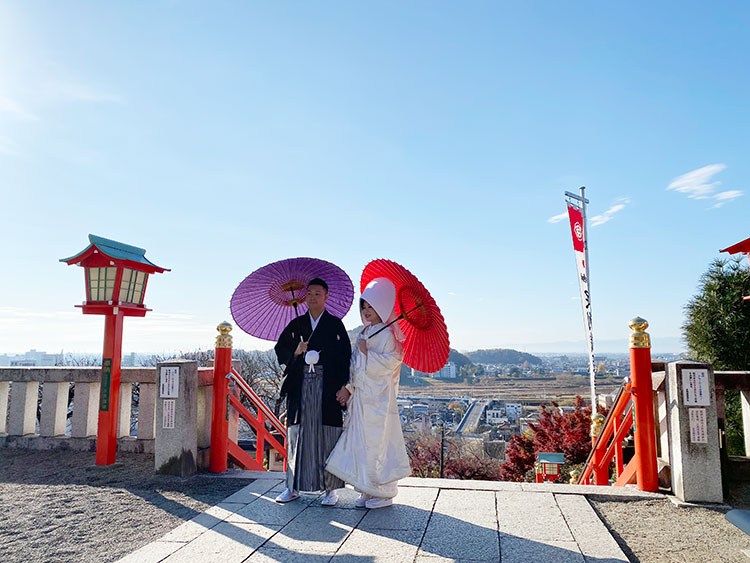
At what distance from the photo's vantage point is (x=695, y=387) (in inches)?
169

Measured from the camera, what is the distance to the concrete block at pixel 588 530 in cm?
315

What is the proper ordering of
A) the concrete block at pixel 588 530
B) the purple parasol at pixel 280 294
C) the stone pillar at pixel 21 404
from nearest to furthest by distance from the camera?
the concrete block at pixel 588 530 → the purple parasol at pixel 280 294 → the stone pillar at pixel 21 404

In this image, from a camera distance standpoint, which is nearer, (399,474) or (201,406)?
(399,474)

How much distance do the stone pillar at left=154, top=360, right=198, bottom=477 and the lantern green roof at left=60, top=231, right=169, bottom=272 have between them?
1.51 meters

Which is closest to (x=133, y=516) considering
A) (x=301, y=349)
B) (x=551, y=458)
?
(x=301, y=349)

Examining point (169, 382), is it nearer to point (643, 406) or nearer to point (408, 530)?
point (408, 530)

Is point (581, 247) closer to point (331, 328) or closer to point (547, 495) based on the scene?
point (547, 495)

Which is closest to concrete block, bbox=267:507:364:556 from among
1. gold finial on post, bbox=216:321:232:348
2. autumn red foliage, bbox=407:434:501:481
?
gold finial on post, bbox=216:321:232:348

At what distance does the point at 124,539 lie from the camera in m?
3.49

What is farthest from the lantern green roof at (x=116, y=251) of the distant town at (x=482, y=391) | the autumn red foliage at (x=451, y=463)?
the autumn red foliage at (x=451, y=463)

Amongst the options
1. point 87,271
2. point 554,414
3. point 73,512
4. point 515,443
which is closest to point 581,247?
point 554,414

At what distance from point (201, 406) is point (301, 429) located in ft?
6.16

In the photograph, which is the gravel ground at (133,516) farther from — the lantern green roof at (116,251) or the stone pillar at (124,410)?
the lantern green roof at (116,251)

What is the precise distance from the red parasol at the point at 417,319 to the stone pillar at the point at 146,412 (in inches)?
141
